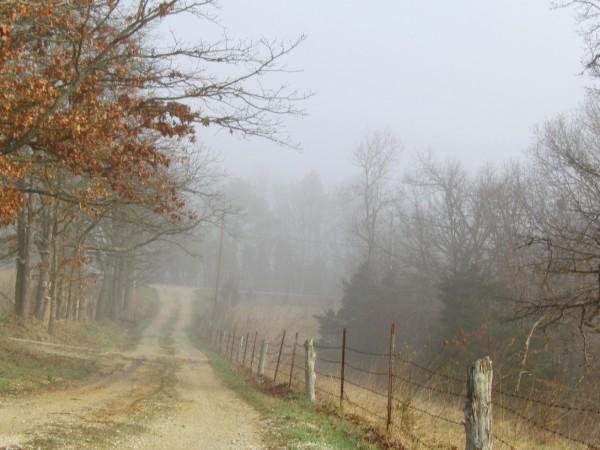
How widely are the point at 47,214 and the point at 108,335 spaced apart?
12.2m

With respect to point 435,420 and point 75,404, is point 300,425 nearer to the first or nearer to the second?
point 435,420

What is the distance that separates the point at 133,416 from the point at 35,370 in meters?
6.43

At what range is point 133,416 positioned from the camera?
383 inches

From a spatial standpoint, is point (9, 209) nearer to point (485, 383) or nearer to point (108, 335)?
point (485, 383)

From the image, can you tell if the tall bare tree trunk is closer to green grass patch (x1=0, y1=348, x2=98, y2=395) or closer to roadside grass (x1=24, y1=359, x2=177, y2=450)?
green grass patch (x1=0, y1=348, x2=98, y2=395)

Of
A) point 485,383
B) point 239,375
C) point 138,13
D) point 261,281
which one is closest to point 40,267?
point 239,375

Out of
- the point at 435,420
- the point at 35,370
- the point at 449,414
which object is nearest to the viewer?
the point at 435,420

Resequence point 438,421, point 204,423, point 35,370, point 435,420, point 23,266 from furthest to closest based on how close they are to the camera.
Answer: point 23,266 → point 35,370 → point 438,421 → point 435,420 → point 204,423

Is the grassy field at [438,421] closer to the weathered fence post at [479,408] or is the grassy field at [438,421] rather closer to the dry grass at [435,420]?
the dry grass at [435,420]

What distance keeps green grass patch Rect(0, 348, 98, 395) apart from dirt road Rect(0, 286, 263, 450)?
0.61m

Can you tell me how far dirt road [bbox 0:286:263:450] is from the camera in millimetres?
7660

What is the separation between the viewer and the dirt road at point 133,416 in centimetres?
766

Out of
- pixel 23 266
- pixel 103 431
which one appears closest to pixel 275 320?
pixel 23 266

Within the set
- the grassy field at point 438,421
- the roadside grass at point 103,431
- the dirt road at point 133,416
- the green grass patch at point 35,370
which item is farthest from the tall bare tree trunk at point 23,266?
the roadside grass at point 103,431
